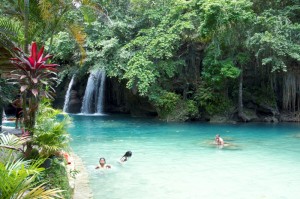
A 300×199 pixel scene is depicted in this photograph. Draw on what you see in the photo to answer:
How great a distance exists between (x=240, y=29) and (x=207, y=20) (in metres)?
2.42

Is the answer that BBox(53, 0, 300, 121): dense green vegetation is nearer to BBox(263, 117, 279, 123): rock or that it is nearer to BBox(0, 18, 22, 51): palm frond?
BBox(263, 117, 279, 123): rock

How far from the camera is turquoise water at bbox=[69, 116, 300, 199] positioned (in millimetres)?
7895

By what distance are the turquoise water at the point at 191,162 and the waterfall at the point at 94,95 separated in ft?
25.0

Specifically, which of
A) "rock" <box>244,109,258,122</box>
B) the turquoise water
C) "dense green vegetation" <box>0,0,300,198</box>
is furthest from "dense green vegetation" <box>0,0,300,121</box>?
the turquoise water

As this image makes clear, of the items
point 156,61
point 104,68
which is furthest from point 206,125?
point 104,68

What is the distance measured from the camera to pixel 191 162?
10.7 metres

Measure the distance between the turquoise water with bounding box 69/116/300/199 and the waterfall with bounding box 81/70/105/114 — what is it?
7.63m

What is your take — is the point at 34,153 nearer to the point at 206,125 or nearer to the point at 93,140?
the point at 93,140

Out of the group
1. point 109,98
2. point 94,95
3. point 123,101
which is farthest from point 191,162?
point 109,98

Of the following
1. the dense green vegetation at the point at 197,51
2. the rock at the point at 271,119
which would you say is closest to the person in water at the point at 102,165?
the dense green vegetation at the point at 197,51

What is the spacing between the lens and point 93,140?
48.2 feet

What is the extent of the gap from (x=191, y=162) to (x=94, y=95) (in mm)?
16462

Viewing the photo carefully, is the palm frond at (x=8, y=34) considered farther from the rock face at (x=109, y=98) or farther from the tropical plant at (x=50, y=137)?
the rock face at (x=109, y=98)

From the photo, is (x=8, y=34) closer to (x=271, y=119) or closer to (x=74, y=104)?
(x=271, y=119)
